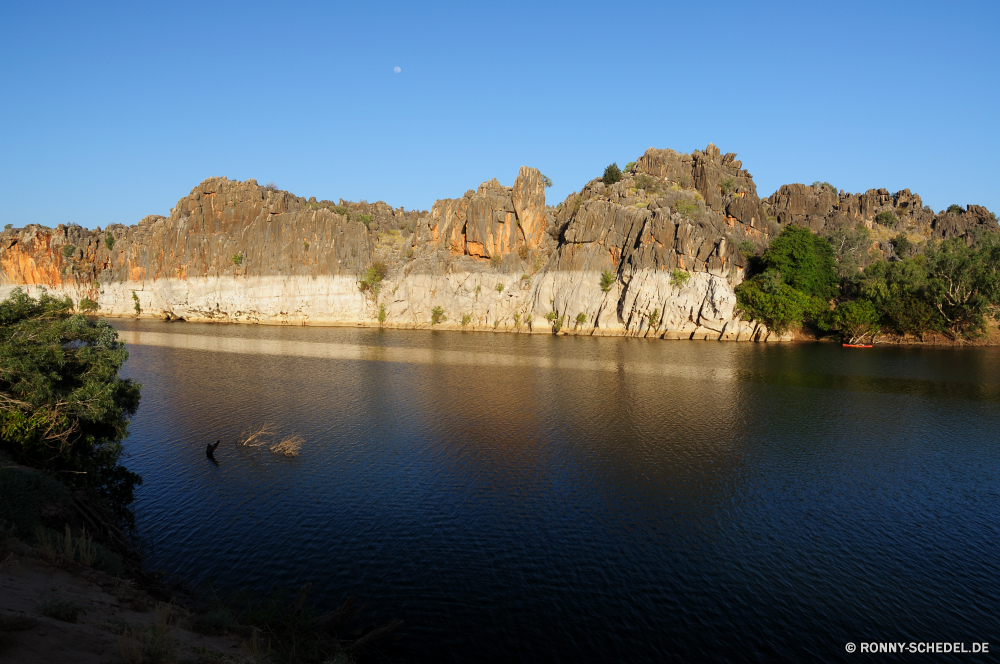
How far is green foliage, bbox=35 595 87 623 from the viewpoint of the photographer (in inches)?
383

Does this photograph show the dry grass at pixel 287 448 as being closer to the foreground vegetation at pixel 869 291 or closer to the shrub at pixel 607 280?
the shrub at pixel 607 280

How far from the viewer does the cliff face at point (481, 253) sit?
82.4 metres

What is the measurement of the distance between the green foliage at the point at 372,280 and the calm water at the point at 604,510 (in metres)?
56.1

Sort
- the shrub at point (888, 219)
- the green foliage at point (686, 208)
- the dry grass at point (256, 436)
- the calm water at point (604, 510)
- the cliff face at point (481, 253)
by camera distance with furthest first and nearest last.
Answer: the shrub at point (888, 219)
the green foliage at point (686, 208)
the cliff face at point (481, 253)
the dry grass at point (256, 436)
the calm water at point (604, 510)

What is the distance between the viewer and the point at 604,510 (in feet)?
71.5

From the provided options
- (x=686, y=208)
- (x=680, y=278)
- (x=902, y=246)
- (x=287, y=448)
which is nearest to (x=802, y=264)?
(x=680, y=278)

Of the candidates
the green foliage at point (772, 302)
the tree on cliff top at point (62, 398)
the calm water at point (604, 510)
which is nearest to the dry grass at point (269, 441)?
the calm water at point (604, 510)

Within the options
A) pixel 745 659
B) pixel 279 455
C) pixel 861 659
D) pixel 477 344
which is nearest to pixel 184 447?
pixel 279 455

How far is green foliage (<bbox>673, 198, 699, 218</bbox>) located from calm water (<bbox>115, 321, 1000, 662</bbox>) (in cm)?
4566

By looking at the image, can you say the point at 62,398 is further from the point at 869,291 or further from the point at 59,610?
the point at 869,291

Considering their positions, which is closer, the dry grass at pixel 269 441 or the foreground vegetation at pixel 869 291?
the dry grass at pixel 269 441

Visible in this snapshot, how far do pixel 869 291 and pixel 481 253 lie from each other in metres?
59.8

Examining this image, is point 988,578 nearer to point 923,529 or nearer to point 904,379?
point 923,529

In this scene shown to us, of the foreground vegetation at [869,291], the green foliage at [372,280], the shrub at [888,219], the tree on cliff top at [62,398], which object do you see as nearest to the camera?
the tree on cliff top at [62,398]
